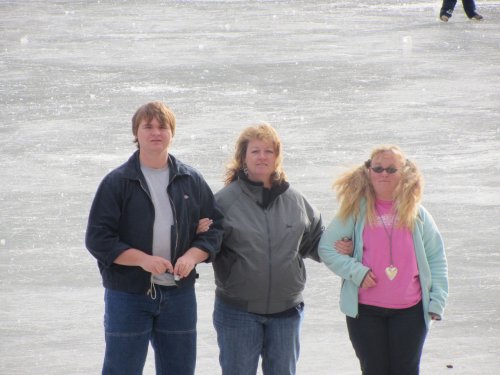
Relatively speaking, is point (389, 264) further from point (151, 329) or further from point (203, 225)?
point (151, 329)

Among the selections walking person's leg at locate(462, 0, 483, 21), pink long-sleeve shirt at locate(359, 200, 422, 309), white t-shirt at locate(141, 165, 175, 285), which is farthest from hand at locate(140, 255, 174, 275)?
walking person's leg at locate(462, 0, 483, 21)

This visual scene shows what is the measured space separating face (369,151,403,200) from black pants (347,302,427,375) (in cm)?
54

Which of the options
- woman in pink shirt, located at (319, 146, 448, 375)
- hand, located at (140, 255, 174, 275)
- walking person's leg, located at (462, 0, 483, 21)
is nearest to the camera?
hand, located at (140, 255, 174, 275)

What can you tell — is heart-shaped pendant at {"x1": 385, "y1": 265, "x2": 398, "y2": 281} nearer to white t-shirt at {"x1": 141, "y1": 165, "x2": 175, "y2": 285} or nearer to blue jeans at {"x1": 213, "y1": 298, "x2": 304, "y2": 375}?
blue jeans at {"x1": 213, "y1": 298, "x2": 304, "y2": 375}

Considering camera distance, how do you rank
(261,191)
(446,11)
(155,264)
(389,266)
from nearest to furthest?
(155,264) < (389,266) < (261,191) < (446,11)

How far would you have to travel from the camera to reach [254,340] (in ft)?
18.6

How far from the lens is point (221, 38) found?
61.6 ft

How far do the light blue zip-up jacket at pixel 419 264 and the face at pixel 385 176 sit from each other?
11 centimetres

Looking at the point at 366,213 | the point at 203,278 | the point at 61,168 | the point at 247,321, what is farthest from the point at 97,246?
the point at 61,168

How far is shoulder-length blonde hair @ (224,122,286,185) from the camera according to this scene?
5.68m

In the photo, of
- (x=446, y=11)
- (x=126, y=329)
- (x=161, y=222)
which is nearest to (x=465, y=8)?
(x=446, y=11)

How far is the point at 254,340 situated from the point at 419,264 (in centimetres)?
84

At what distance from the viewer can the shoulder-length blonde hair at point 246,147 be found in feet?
18.6

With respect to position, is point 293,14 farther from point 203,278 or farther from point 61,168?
point 203,278
